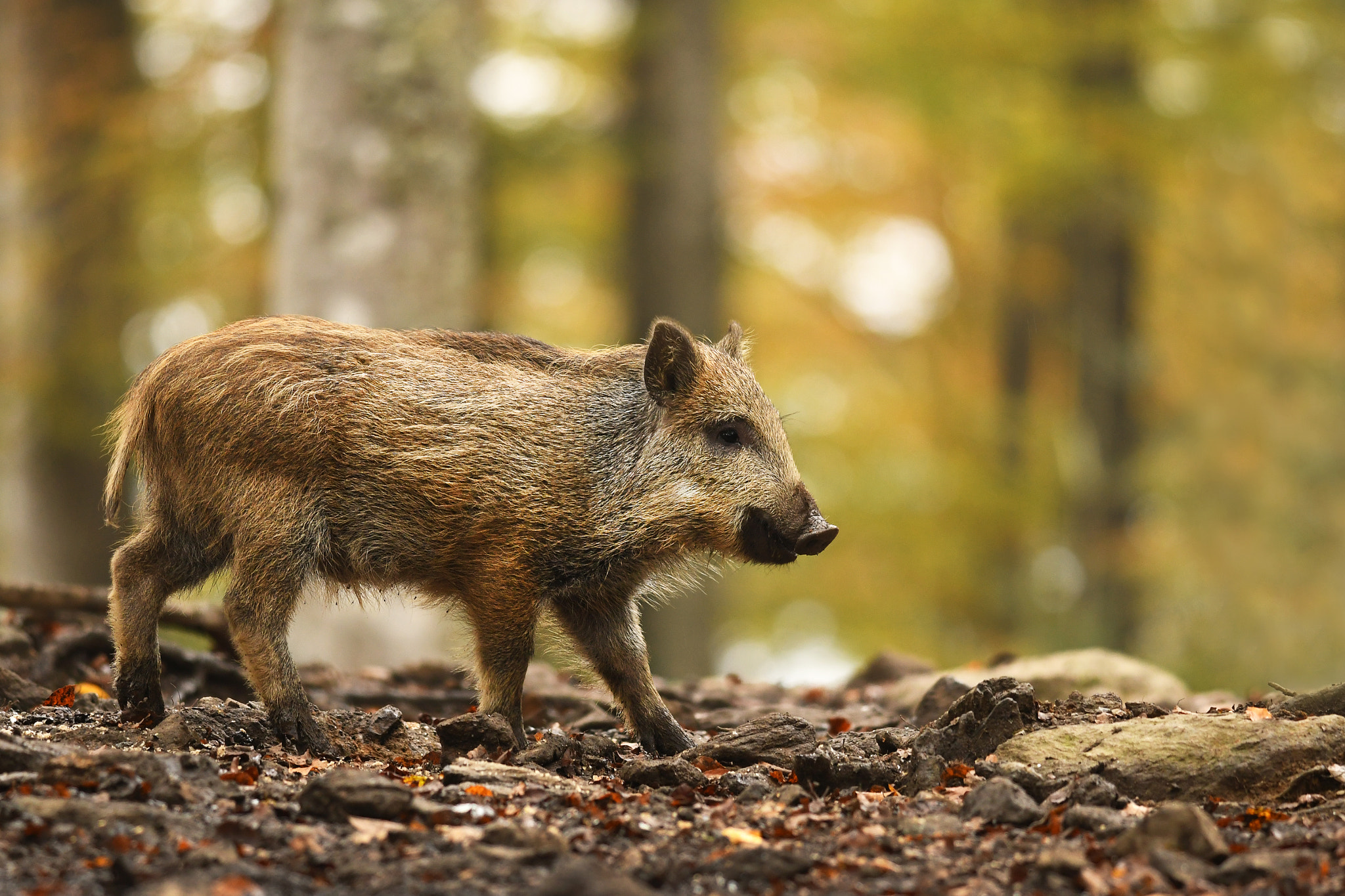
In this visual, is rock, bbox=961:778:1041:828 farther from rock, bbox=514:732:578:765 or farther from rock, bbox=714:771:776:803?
rock, bbox=514:732:578:765

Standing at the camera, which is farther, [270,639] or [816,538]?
[816,538]

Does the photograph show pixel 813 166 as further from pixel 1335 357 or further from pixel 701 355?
pixel 701 355

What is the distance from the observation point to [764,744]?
584cm

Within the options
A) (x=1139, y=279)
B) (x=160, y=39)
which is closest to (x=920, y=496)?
(x=1139, y=279)

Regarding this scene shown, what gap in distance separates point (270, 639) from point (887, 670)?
4848 millimetres

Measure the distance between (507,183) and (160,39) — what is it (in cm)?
485

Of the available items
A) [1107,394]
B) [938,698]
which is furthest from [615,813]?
[1107,394]

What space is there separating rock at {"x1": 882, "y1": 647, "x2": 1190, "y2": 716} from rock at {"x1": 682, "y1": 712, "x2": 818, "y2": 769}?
175cm

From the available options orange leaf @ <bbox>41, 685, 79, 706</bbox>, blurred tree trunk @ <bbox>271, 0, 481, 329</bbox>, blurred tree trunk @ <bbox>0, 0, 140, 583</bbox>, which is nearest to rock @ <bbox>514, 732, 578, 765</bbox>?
orange leaf @ <bbox>41, 685, 79, 706</bbox>

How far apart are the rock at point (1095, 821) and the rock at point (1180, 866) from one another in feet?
1.12

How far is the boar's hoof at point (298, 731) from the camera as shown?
18.7 feet

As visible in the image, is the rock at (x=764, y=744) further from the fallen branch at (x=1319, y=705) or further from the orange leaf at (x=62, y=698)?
the orange leaf at (x=62, y=698)

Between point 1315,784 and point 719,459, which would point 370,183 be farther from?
point 1315,784

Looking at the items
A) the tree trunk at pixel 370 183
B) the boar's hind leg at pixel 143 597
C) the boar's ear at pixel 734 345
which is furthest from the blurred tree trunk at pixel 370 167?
the boar's hind leg at pixel 143 597
